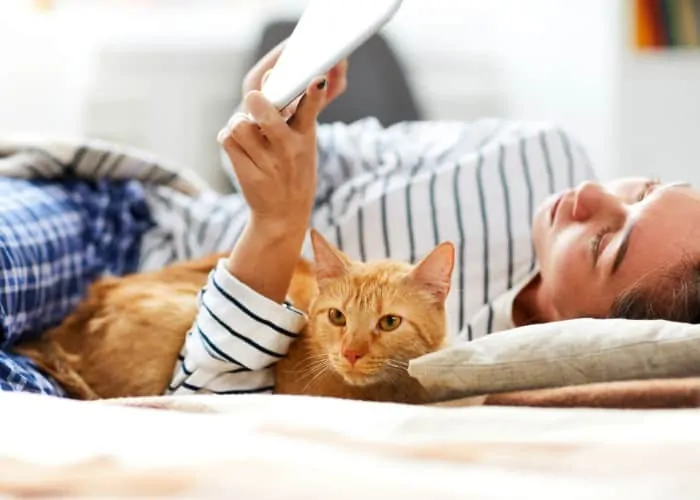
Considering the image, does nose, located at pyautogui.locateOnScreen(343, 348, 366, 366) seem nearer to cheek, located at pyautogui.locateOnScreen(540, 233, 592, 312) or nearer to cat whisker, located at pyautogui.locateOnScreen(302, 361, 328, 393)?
cat whisker, located at pyautogui.locateOnScreen(302, 361, 328, 393)

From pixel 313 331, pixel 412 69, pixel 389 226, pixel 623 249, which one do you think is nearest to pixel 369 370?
pixel 313 331

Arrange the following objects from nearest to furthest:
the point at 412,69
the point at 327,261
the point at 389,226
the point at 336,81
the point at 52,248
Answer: the point at 327,261
the point at 336,81
the point at 52,248
the point at 389,226
the point at 412,69

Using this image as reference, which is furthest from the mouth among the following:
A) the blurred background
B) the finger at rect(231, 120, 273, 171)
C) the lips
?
the blurred background

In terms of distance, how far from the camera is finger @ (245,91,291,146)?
3.26 feet

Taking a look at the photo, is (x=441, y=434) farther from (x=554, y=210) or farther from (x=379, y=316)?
(x=554, y=210)

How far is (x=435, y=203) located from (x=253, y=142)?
0.50 m

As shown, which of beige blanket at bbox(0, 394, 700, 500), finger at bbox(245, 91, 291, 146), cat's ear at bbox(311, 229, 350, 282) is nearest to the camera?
beige blanket at bbox(0, 394, 700, 500)

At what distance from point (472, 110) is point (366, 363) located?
6.89 feet

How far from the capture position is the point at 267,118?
1015mm

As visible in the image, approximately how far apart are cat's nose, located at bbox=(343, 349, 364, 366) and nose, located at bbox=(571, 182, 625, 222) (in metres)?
0.35

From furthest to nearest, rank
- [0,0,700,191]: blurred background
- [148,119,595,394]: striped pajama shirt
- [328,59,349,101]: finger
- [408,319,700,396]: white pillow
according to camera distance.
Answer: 1. [0,0,700,191]: blurred background
2. [148,119,595,394]: striped pajama shirt
3. [328,59,349,101]: finger
4. [408,319,700,396]: white pillow

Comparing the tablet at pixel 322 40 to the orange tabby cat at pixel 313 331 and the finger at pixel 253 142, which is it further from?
the orange tabby cat at pixel 313 331

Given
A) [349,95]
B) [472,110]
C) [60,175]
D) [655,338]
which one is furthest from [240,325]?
[472,110]

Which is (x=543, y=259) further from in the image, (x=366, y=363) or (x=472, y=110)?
(x=472, y=110)
